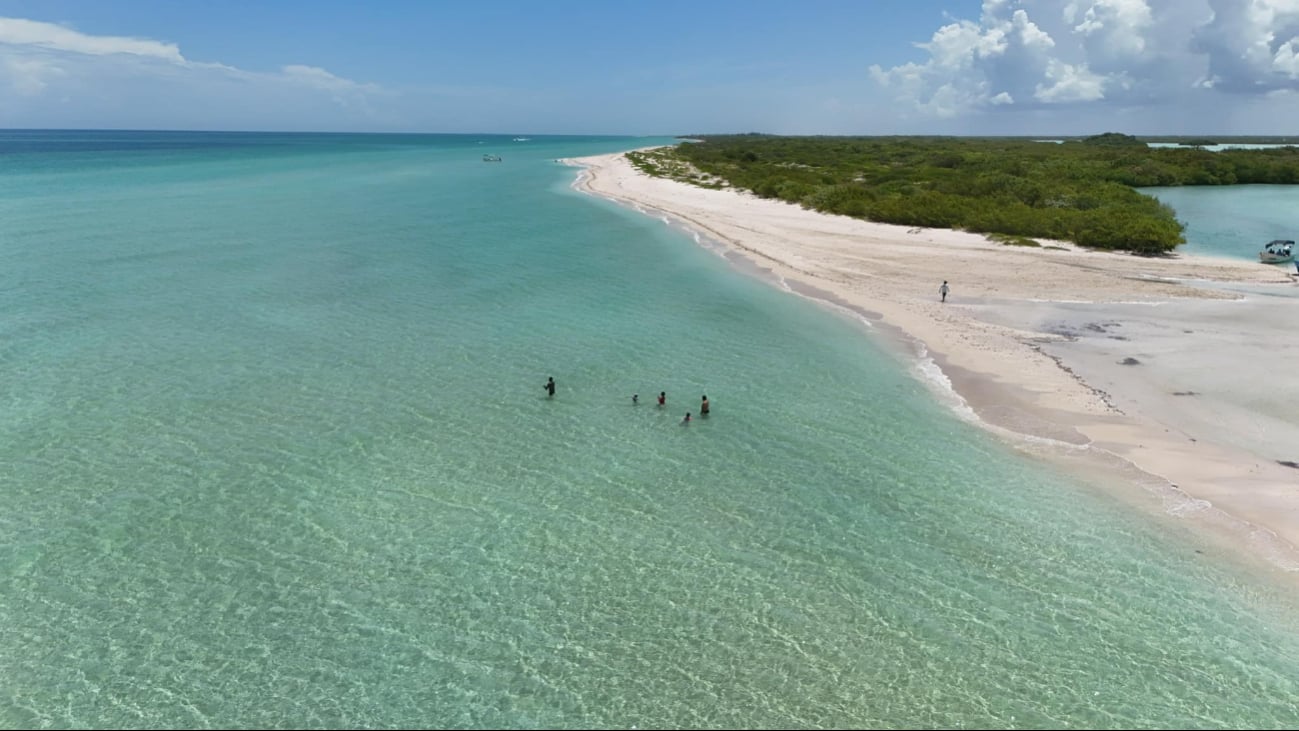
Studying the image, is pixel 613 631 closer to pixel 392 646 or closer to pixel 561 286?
pixel 392 646

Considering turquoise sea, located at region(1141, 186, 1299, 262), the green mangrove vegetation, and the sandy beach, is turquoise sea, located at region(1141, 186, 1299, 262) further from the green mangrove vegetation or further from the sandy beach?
the sandy beach

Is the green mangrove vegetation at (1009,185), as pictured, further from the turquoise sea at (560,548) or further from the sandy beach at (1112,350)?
the turquoise sea at (560,548)

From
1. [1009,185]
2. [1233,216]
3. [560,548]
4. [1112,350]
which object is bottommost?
[560,548]

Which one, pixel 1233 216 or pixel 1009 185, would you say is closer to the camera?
pixel 1009 185

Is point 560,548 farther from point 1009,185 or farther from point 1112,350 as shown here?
Result: point 1009,185

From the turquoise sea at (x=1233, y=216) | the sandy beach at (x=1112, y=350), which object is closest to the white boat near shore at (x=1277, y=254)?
the turquoise sea at (x=1233, y=216)

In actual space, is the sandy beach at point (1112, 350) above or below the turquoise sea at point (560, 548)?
above

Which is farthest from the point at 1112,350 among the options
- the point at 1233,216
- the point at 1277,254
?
the point at 1233,216
